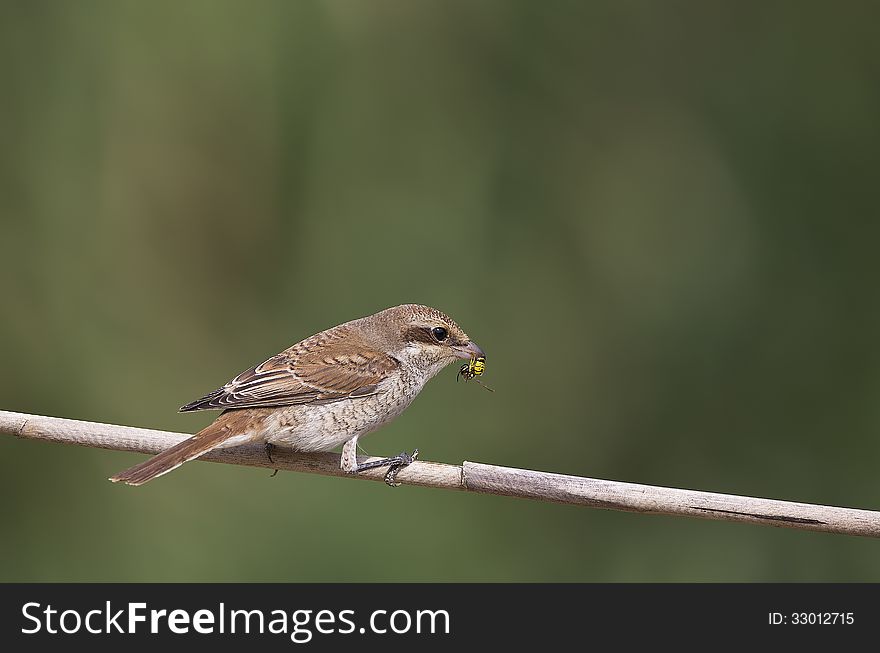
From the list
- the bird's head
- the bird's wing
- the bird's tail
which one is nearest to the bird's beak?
the bird's head

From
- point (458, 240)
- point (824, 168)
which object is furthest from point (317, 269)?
point (824, 168)

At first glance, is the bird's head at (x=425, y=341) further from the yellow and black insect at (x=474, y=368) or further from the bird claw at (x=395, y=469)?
the bird claw at (x=395, y=469)

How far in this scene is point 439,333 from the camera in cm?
320

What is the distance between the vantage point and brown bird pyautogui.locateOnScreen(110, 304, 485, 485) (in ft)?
9.23

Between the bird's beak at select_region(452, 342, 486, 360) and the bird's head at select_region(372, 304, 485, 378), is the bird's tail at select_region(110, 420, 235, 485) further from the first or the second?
the bird's beak at select_region(452, 342, 486, 360)

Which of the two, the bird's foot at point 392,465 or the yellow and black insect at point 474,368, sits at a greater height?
the yellow and black insect at point 474,368

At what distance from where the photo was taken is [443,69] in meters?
4.74

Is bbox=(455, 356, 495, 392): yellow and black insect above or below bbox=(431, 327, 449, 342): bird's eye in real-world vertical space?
below

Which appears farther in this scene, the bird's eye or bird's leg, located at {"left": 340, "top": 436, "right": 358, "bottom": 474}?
the bird's eye

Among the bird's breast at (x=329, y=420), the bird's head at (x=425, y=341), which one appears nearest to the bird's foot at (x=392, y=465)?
the bird's breast at (x=329, y=420)

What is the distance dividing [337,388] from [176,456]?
1.97 feet

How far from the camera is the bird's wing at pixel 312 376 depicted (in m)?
2.90

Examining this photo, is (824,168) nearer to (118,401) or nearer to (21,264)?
(118,401)

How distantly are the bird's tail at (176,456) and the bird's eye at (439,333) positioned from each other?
730 mm
